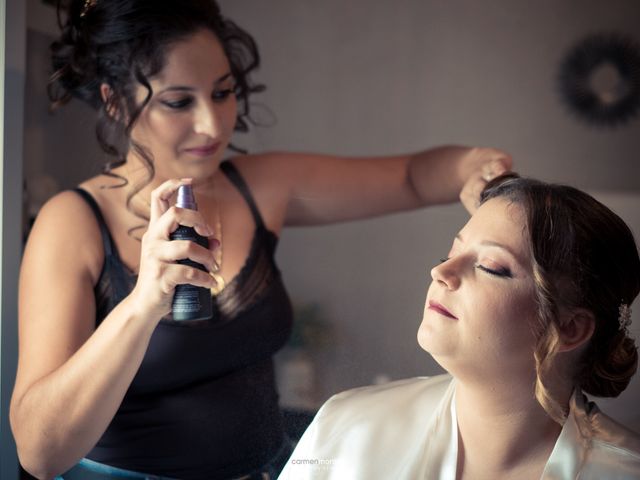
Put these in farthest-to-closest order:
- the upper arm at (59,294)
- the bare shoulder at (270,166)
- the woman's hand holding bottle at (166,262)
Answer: the bare shoulder at (270,166) → the upper arm at (59,294) → the woman's hand holding bottle at (166,262)

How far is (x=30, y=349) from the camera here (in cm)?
124

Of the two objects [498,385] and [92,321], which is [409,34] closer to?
[498,385]

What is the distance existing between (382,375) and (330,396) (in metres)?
0.09

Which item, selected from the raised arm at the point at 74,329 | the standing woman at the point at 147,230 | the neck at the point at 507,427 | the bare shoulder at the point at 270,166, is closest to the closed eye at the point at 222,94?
the standing woman at the point at 147,230

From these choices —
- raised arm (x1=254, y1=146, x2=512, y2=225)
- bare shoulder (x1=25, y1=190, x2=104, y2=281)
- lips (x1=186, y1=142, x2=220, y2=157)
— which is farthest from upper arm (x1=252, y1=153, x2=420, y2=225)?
bare shoulder (x1=25, y1=190, x2=104, y2=281)

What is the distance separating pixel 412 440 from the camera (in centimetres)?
112

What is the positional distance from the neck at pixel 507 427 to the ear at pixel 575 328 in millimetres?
74

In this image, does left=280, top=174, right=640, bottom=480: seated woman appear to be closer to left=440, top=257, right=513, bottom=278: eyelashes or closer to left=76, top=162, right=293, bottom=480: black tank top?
left=440, top=257, right=513, bottom=278: eyelashes

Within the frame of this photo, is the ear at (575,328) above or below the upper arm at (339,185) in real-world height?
below

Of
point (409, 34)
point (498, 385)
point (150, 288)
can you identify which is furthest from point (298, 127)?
point (498, 385)

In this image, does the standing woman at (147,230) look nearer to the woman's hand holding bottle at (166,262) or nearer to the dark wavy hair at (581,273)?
the woman's hand holding bottle at (166,262)

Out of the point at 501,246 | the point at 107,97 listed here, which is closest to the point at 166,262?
the point at 107,97

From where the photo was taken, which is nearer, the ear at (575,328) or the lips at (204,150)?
the ear at (575,328)

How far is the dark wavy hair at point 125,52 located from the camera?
49.1 inches
